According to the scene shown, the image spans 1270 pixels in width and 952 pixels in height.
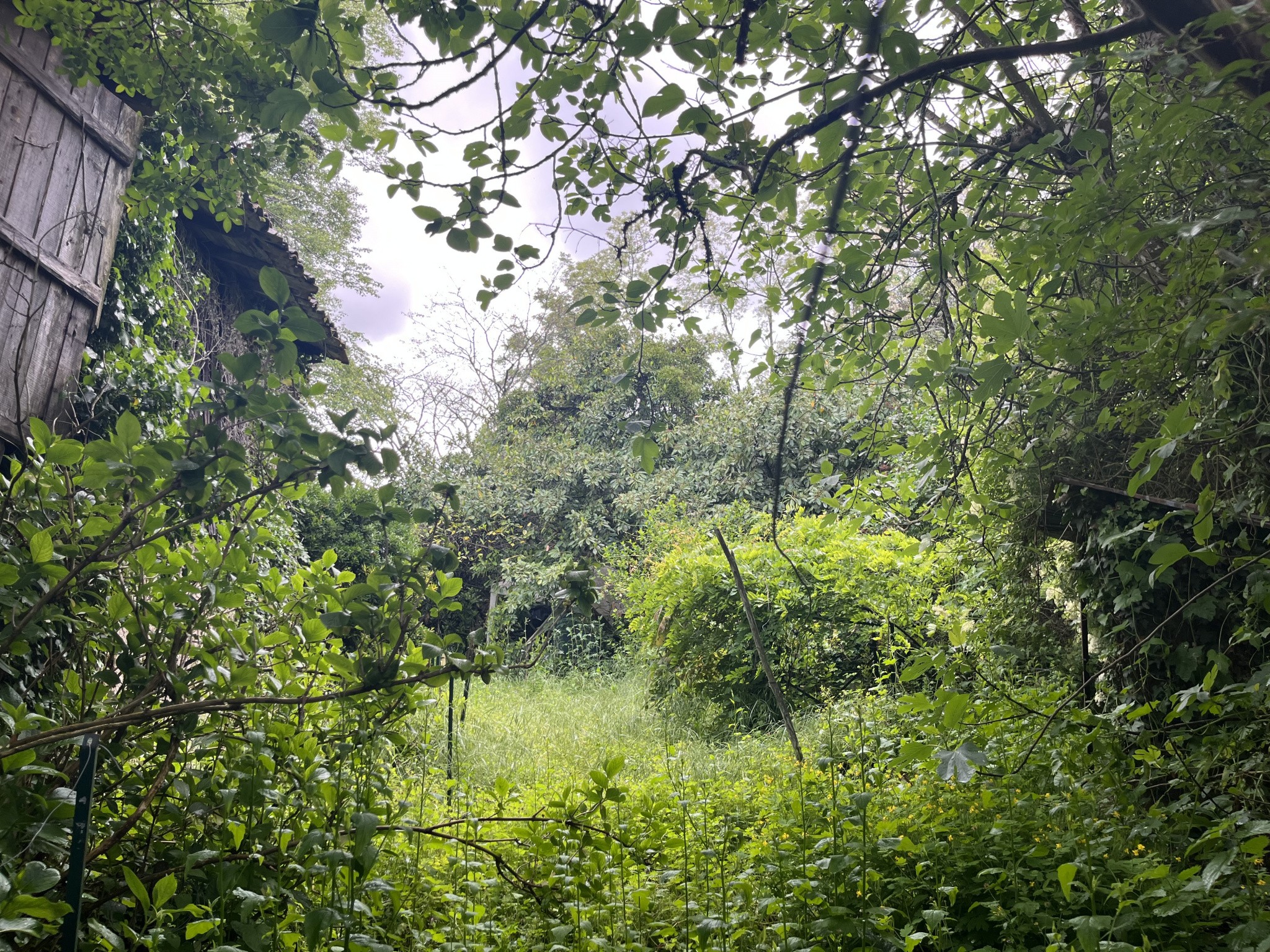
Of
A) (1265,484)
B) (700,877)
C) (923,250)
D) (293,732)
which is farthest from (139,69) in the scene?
(1265,484)

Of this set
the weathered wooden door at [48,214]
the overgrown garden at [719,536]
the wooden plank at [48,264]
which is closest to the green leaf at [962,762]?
the overgrown garden at [719,536]

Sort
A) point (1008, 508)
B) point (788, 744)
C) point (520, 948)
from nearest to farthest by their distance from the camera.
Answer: point (520, 948) → point (1008, 508) → point (788, 744)

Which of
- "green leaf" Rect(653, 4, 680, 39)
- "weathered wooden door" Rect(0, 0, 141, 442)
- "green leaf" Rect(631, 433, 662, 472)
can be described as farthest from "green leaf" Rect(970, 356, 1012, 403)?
"weathered wooden door" Rect(0, 0, 141, 442)

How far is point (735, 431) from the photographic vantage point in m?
9.77

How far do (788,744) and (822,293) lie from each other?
2.94 meters

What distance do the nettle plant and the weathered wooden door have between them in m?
1.48

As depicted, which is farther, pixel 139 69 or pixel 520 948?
pixel 139 69

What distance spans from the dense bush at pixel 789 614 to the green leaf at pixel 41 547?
A: 430cm

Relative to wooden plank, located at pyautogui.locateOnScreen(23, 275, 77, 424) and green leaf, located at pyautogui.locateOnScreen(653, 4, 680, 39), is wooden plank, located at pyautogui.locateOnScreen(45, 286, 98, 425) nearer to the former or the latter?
wooden plank, located at pyautogui.locateOnScreen(23, 275, 77, 424)

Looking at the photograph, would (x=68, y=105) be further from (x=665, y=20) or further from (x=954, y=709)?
(x=954, y=709)

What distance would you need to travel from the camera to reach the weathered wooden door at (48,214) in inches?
115

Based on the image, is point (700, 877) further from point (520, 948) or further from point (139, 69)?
point (139, 69)

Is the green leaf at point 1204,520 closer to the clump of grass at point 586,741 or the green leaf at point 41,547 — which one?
the clump of grass at point 586,741

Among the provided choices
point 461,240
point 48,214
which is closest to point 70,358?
point 48,214
